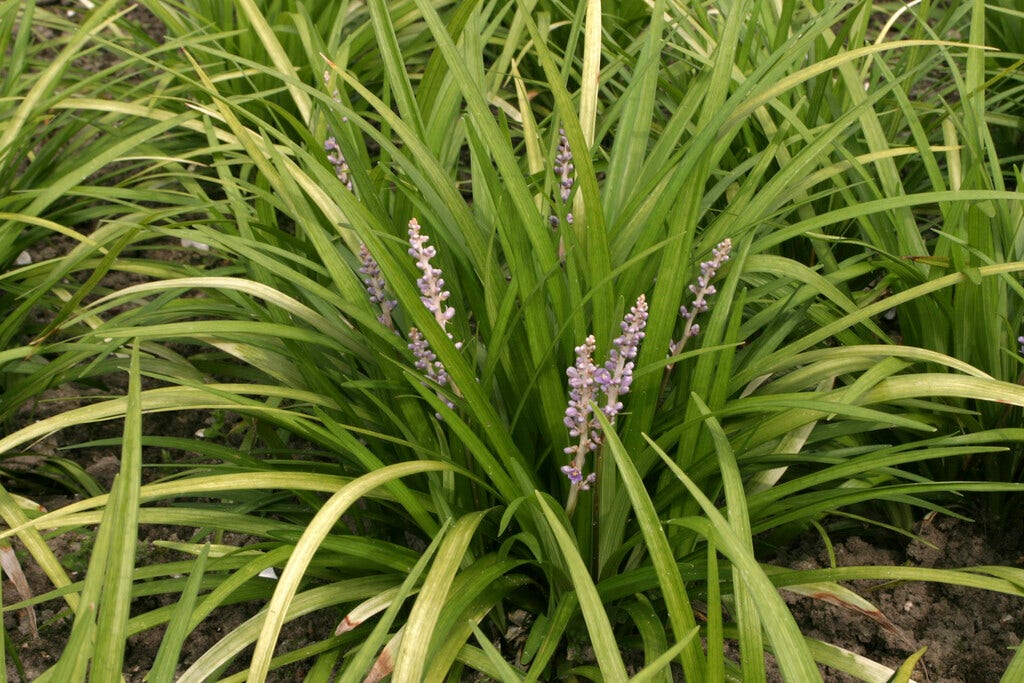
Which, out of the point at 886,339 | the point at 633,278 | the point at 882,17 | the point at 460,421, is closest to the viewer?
the point at 460,421

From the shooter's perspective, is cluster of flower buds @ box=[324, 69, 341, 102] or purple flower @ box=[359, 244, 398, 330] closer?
purple flower @ box=[359, 244, 398, 330]

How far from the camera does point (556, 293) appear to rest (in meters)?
2.04

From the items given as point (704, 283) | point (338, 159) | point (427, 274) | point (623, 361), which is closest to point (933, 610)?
point (704, 283)

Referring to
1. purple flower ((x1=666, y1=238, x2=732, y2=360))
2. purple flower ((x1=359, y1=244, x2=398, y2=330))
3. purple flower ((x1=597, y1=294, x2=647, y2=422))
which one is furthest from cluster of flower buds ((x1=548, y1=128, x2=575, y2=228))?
purple flower ((x1=597, y1=294, x2=647, y2=422))

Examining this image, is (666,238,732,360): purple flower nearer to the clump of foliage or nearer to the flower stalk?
the clump of foliage

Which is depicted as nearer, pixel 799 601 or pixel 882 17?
pixel 799 601

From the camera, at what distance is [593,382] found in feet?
5.85

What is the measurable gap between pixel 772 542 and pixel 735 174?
89cm

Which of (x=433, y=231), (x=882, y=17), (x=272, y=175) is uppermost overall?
(x=882, y=17)

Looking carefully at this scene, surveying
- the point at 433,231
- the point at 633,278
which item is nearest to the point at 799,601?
the point at 633,278

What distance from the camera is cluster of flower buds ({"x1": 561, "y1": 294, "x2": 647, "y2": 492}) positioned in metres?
1.69

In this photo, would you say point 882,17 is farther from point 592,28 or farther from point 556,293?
point 556,293

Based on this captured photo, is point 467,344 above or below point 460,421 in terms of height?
above

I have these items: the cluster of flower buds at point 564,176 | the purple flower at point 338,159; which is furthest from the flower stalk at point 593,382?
the purple flower at point 338,159
